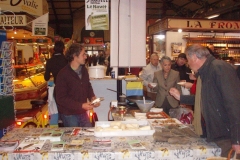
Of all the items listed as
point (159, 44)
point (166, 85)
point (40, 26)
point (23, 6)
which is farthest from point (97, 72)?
point (159, 44)

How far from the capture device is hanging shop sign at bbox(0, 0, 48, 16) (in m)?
7.05

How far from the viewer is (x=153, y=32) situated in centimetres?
1312

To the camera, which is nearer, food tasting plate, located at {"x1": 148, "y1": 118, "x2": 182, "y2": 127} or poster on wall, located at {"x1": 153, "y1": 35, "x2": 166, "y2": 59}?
food tasting plate, located at {"x1": 148, "y1": 118, "x2": 182, "y2": 127}

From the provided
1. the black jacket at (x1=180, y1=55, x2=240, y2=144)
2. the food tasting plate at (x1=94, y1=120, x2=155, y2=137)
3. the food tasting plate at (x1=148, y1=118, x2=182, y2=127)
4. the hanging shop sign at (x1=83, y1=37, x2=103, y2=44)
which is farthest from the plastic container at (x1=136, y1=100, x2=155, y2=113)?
the hanging shop sign at (x1=83, y1=37, x2=103, y2=44)

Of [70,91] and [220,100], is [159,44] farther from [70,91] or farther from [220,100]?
[220,100]

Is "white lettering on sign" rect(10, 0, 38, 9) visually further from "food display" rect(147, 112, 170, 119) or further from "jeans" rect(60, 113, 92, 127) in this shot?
"food display" rect(147, 112, 170, 119)

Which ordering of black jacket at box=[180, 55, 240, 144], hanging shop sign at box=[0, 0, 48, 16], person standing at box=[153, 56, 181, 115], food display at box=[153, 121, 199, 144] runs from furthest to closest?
1. hanging shop sign at box=[0, 0, 48, 16]
2. person standing at box=[153, 56, 181, 115]
3. food display at box=[153, 121, 199, 144]
4. black jacket at box=[180, 55, 240, 144]

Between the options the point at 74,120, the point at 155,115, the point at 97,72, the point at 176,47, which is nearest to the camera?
the point at 155,115

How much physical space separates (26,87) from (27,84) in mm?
288

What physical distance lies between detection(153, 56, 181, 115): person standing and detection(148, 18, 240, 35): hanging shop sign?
6.11 meters

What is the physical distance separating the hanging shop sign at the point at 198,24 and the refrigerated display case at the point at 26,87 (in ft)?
17.6

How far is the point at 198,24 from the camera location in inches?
440

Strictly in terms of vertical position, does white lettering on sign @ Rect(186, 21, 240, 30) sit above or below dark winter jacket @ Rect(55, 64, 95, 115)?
above

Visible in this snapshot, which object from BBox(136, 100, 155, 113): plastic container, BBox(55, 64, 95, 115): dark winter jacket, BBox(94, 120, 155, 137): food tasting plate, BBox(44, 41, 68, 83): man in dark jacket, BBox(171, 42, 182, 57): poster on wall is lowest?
BBox(94, 120, 155, 137): food tasting plate
